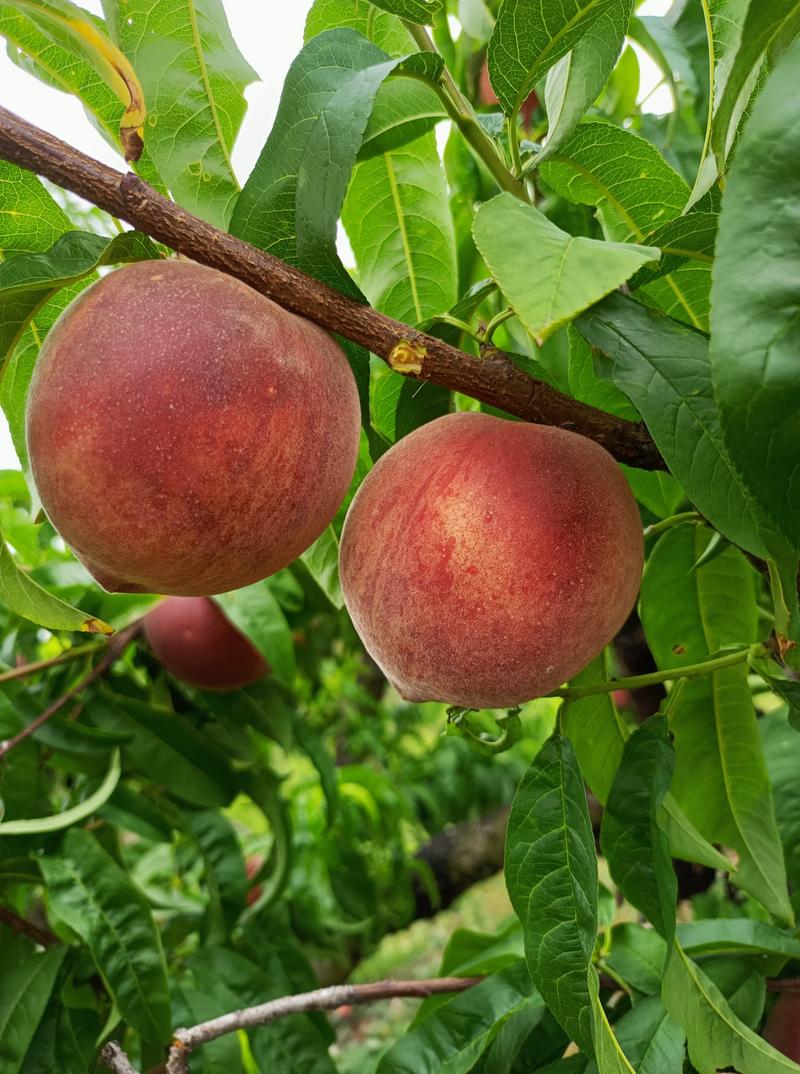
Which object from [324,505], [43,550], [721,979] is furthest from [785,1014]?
[43,550]

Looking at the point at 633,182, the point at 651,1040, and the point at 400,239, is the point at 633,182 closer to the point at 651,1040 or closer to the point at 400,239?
the point at 400,239

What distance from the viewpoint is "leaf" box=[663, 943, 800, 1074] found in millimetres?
680

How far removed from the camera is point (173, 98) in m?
0.75

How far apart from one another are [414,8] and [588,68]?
0.14m

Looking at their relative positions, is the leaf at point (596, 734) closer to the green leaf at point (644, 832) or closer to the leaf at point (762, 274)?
the green leaf at point (644, 832)

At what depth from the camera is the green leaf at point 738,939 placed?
88 cm

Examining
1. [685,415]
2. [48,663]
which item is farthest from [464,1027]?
[48,663]

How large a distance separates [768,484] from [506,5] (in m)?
0.41

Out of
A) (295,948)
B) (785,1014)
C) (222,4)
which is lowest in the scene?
(295,948)

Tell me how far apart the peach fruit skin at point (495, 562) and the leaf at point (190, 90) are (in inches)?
11.1

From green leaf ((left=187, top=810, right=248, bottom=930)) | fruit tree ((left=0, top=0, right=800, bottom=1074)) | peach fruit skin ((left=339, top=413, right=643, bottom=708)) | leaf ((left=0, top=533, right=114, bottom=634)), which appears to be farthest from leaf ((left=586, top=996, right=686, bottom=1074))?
green leaf ((left=187, top=810, right=248, bottom=930))

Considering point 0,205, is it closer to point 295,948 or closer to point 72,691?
point 72,691

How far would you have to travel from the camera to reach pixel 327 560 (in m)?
0.92

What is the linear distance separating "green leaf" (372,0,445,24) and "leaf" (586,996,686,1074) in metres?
0.79
